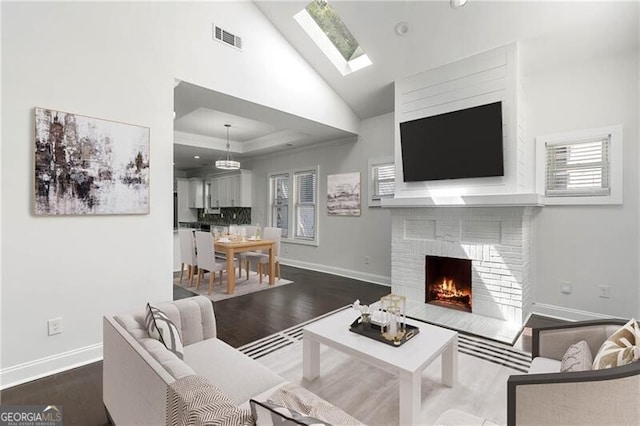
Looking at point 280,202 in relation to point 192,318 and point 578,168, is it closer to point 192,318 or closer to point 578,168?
point 192,318

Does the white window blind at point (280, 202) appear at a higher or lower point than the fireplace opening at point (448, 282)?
higher

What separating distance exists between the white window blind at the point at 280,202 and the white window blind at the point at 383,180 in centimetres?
239

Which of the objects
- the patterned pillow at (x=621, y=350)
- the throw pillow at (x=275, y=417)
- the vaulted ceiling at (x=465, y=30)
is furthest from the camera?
the vaulted ceiling at (x=465, y=30)

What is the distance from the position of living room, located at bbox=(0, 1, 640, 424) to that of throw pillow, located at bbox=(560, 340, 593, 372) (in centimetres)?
244

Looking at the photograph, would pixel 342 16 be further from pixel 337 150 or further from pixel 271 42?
pixel 337 150

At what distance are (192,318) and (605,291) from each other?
4122mm

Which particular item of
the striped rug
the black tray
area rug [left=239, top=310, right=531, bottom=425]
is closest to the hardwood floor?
the striped rug

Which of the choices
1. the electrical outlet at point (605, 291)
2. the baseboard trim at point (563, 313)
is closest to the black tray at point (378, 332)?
the baseboard trim at point (563, 313)

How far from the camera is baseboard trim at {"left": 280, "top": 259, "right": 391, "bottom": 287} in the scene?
523 cm

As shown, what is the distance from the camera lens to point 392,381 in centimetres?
225

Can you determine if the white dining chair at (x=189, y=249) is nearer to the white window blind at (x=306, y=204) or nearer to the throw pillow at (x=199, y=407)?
the white window blind at (x=306, y=204)

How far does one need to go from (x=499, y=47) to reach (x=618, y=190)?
1968 mm

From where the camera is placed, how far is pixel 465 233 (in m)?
3.79

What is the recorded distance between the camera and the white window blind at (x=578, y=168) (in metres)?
3.29
